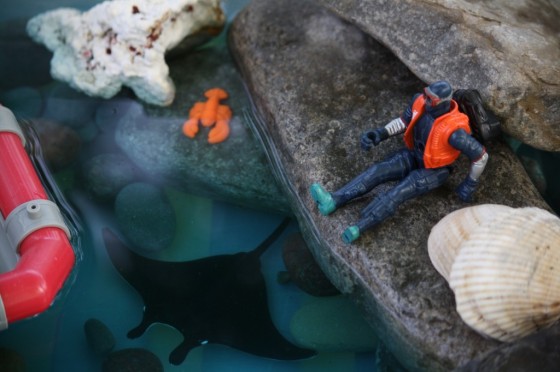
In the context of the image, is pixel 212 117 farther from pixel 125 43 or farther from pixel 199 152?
pixel 125 43

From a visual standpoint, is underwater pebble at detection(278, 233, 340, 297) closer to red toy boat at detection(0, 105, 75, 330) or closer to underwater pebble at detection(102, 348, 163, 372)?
underwater pebble at detection(102, 348, 163, 372)

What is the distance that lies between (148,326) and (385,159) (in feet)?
5.11

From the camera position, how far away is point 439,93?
2662 mm

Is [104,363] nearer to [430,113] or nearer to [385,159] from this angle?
[385,159]

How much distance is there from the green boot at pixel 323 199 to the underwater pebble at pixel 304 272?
491 mm

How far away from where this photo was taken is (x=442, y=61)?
315 cm

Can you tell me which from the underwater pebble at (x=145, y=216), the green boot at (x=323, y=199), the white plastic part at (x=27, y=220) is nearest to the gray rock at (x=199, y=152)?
the underwater pebble at (x=145, y=216)

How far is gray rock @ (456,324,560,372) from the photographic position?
225cm

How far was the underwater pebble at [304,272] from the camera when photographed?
3.35 m

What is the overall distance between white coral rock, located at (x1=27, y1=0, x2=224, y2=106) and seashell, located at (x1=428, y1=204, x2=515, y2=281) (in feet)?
6.55

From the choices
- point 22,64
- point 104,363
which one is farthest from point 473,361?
point 22,64

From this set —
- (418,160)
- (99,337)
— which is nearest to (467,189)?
(418,160)

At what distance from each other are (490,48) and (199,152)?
1.78 meters

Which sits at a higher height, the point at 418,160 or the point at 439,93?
the point at 439,93
